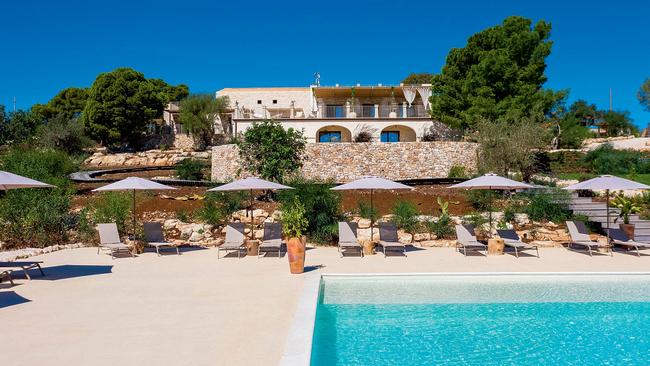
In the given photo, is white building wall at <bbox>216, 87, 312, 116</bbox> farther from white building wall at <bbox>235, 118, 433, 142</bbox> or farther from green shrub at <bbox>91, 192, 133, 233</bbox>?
green shrub at <bbox>91, 192, 133, 233</bbox>

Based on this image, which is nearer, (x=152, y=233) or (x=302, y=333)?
(x=302, y=333)

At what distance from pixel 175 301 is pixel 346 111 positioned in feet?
81.5

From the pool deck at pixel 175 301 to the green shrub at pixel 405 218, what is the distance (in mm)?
1398

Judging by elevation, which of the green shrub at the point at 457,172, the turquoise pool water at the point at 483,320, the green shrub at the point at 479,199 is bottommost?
the turquoise pool water at the point at 483,320

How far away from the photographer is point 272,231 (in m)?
10.9

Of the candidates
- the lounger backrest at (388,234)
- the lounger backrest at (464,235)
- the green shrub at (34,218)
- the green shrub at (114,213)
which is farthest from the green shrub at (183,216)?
the lounger backrest at (464,235)

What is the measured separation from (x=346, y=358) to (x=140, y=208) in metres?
11.3

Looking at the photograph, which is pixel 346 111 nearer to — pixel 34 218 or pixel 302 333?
pixel 34 218

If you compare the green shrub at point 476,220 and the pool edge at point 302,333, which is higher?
the green shrub at point 476,220

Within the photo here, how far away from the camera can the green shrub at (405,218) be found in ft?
40.2

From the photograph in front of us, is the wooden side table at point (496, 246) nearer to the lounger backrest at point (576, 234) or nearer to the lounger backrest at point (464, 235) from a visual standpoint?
the lounger backrest at point (464, 235)

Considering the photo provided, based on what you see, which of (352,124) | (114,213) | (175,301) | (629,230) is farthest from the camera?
(352,124)

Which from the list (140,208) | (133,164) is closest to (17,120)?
(133,164)

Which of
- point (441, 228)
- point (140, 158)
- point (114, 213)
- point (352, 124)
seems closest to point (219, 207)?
point (114, 213)
